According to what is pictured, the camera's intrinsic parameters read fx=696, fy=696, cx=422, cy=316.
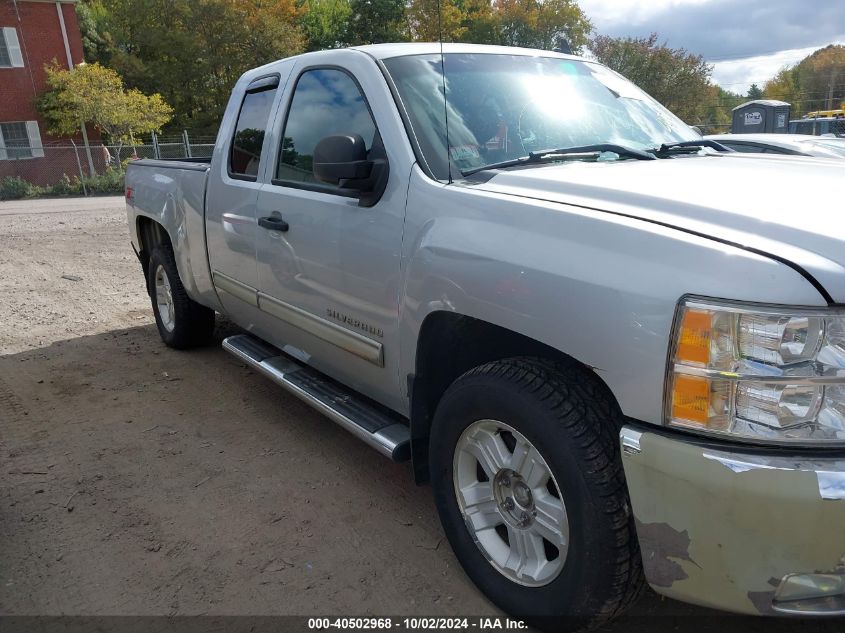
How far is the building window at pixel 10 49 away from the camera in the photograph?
28891 mm

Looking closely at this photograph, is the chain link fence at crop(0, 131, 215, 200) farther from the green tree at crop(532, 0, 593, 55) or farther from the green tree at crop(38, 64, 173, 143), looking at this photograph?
the green tree at crop(532, 0, 593, 55)

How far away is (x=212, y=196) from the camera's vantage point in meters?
4.24

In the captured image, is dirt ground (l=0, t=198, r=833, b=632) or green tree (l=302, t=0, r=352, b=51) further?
green tree (l=302, t=0, r=352, b=51)

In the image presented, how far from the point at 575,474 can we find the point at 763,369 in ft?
1.91

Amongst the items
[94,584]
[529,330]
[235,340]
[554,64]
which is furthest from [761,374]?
[235,340]

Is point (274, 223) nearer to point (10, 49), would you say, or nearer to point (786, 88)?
point (10, 49)

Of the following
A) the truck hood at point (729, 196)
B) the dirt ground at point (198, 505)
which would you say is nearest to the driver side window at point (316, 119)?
the truck hood at point (729, 196)

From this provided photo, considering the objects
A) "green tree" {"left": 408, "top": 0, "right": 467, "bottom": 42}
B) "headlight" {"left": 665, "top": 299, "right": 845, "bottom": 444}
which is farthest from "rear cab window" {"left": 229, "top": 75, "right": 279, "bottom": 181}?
"headlight" {"left": 665, "top": 299, "right": 845, "bottom": 444}

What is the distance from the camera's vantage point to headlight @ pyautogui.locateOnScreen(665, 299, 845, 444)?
5.37ft

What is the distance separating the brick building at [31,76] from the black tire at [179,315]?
26.0 meters

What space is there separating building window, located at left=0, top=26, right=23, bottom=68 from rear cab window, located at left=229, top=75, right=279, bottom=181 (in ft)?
103

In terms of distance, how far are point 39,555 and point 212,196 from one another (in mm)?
2209

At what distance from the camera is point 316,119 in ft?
11.2

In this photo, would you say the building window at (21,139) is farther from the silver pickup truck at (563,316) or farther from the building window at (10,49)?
the silver pickup truck at (563,316)
